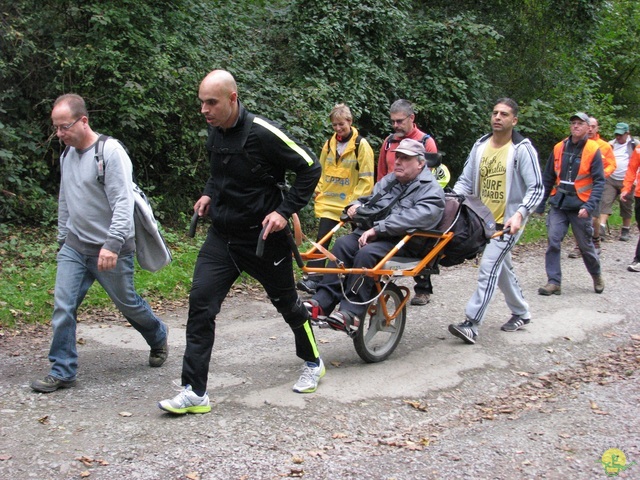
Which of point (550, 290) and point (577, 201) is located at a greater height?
point (577, 201)

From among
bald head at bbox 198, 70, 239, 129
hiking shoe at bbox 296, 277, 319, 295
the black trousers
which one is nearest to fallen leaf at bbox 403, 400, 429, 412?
the black trousers

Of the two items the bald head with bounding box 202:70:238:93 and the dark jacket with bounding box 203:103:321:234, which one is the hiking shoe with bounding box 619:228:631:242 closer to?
the dark jacket with bounding box 203:103:321:234

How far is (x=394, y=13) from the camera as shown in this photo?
13.3 metres

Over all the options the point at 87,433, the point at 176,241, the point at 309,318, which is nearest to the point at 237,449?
the point at 87,433

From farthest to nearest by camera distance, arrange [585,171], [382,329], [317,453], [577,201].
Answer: [585,171] → [577,201] → [382,329] → [317,453]

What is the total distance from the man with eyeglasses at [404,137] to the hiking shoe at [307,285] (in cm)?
132

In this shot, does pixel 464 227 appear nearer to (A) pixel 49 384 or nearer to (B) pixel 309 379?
(B) pixel 309 379

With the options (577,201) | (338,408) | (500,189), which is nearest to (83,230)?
(338,408)

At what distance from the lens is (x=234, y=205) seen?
199 inches

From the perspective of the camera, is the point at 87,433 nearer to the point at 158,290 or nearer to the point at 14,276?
the point at 158,290

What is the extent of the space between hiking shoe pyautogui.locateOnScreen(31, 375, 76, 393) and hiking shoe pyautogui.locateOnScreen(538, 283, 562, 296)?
19.7ft

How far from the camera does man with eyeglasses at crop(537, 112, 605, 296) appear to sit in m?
9.21

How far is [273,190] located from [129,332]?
268cm

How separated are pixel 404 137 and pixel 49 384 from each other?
4.52 meters
